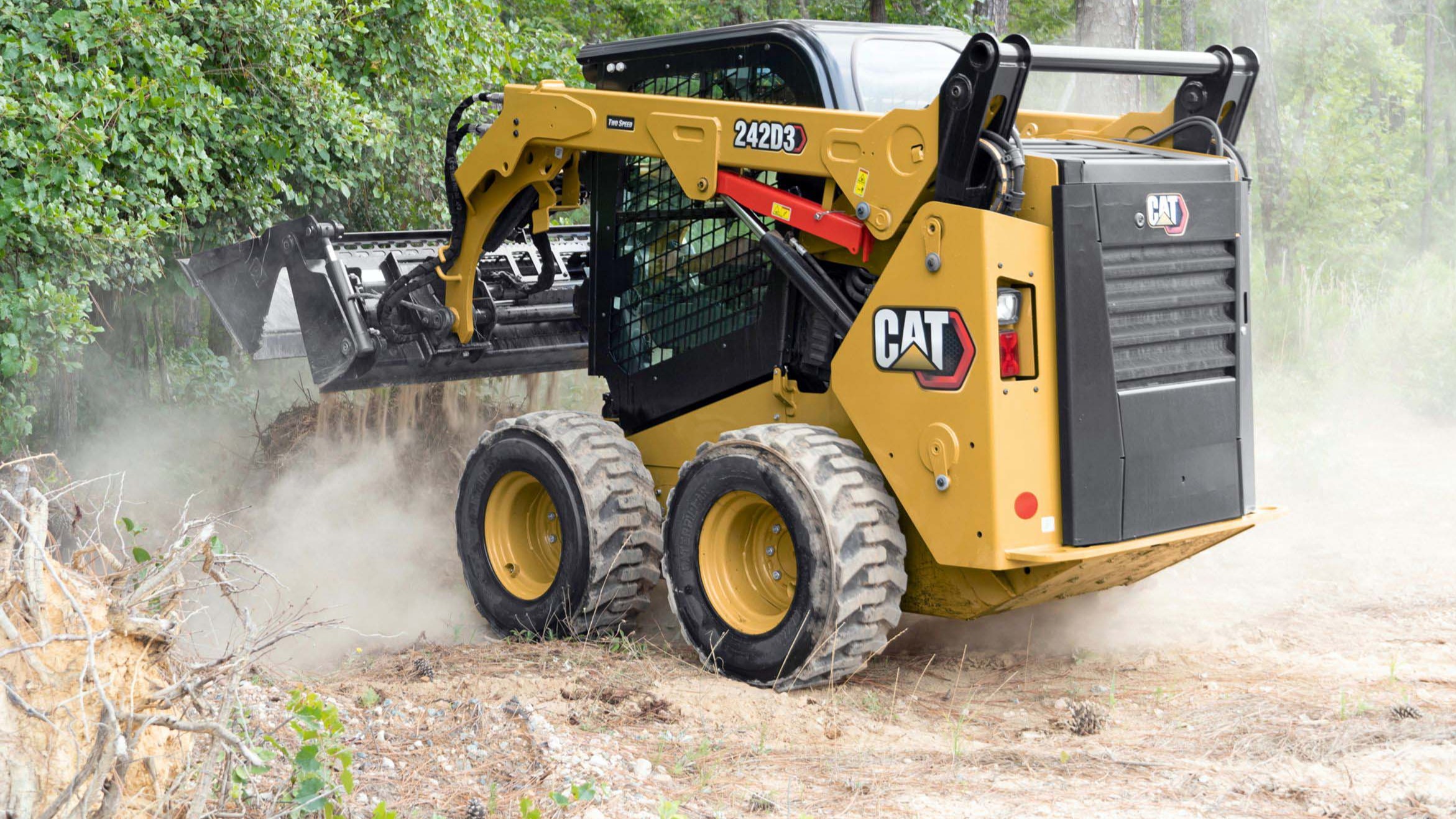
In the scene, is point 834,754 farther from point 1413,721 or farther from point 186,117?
point 186,117

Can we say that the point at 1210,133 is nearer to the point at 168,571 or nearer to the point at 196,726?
the point at 168,571

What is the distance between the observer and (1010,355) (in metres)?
4.67

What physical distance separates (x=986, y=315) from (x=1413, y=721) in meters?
2.03

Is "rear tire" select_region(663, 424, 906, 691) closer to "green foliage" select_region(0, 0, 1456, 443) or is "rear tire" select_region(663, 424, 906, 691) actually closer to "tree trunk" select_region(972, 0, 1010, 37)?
"green foliage" select_region(0, 0, 1456, 443)

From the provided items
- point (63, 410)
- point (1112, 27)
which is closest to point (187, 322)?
point (63, 410)

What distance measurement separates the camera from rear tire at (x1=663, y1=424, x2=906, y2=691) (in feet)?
16.1

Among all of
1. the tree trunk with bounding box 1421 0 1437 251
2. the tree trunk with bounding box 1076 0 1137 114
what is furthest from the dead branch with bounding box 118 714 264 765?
the tree trunk with bounding box 1421 0 1437 251

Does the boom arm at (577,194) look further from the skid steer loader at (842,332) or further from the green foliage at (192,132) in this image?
the green foliage at (192,132)

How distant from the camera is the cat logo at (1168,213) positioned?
4.84 meters

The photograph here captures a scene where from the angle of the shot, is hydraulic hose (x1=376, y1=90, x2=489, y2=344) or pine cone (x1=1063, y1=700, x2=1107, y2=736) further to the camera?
hydraulic hose (x1=376, y1=90, x2=489, y2=344)

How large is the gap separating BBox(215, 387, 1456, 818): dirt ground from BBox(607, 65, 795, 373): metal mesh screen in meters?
1.38

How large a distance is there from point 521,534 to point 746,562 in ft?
4.79

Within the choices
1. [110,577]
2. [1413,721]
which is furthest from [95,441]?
[1413,721]

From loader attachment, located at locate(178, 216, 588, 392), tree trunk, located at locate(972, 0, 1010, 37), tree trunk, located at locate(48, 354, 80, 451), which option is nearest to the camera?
loader attachment, located at locate(178, 216, 588, 392)
